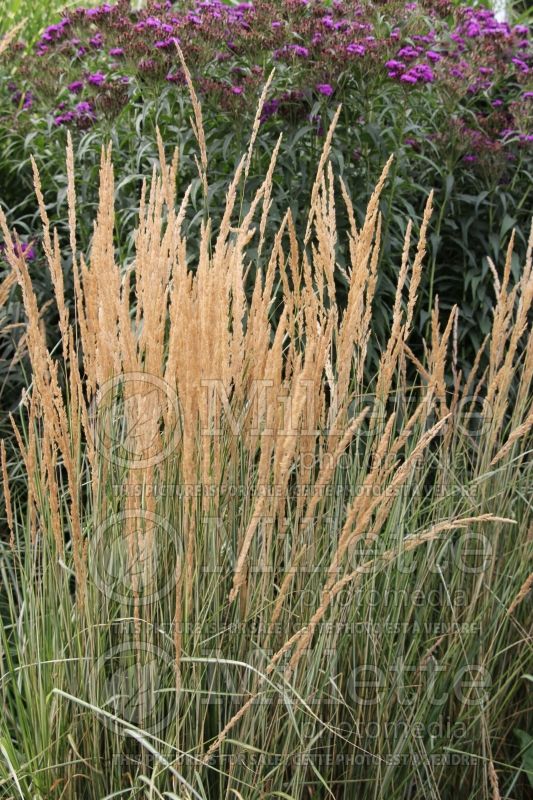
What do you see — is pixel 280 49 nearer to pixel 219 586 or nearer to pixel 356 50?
pixel 356 50

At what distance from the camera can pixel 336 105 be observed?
383 centimetres

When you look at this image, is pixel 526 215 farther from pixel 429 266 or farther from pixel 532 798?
pixel 532 798

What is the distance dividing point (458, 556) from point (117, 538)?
79cm

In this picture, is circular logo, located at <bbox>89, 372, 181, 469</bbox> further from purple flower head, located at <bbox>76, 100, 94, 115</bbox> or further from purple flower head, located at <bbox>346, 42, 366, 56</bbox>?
purple flower head, located at <bbox>76, 100, 94, 115</bbox>

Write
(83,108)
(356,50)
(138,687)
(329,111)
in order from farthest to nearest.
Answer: (83,108)
(329,111)
(356,50)
(138,687)

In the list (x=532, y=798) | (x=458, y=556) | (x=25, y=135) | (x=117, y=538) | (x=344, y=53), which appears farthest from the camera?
(x=25, y=135)

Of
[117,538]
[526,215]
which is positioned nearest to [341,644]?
[117,538]

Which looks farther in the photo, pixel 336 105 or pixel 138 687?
pixel 336 105

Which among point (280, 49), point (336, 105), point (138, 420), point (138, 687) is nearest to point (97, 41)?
point (280, 49)

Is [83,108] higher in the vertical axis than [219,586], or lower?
higher

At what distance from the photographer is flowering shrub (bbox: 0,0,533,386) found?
147 inches

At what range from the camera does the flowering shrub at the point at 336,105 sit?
374 centimetres

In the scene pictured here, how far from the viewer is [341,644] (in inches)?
77.7

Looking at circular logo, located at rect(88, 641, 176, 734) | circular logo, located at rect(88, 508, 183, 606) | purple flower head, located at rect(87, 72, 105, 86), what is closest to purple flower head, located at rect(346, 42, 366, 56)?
purple flower head, located at rect(87, 72, 105, 86)
